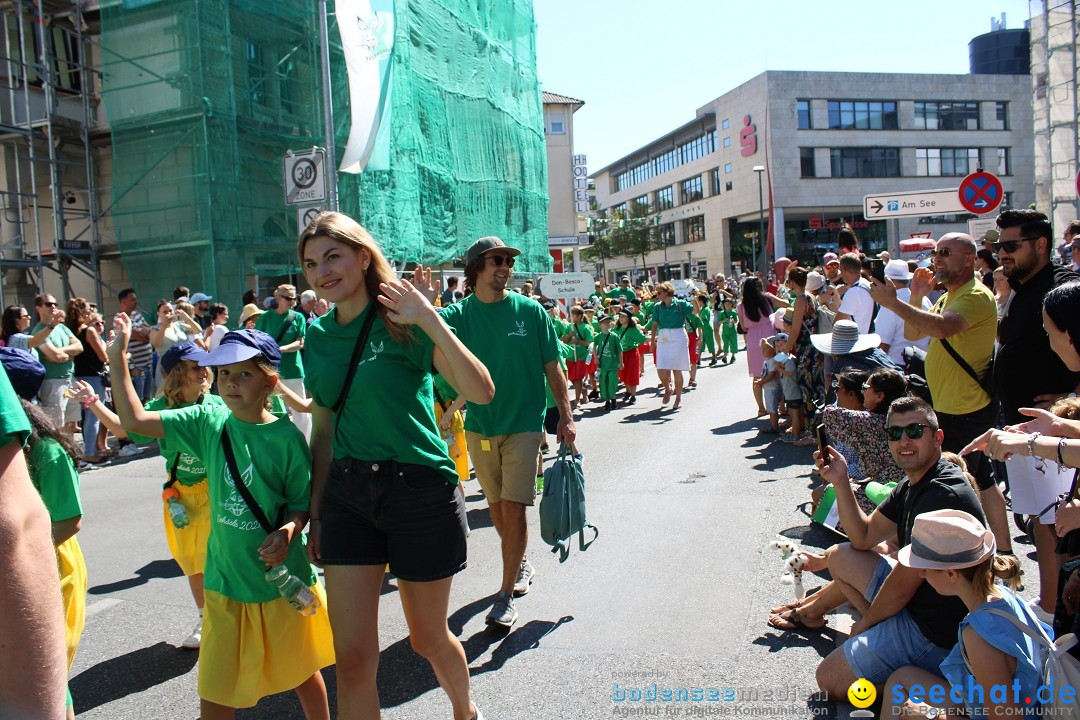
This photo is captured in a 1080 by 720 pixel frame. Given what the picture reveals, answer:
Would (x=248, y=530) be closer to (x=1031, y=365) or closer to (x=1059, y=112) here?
(x=1031, y=365)

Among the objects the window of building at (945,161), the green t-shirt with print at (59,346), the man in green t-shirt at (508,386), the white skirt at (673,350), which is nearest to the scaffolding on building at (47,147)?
the green t-shirt with print at (59,346)

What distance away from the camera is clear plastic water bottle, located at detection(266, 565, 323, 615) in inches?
112

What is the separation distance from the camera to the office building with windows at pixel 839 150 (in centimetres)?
5409

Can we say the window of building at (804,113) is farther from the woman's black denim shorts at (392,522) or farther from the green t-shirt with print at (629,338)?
the woman's black denim shorts at (392,522)

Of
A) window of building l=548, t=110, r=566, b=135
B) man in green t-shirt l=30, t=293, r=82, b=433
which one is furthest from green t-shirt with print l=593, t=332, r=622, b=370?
window of building l=548, t=110, r=566, b=135

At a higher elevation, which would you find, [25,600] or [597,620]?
[25,600]

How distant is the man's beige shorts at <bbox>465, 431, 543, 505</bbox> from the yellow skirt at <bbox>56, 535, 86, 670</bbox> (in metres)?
2.07

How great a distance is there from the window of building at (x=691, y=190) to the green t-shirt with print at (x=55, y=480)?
6448cm

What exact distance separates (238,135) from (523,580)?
1526 cm

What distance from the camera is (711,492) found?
7.05 meters

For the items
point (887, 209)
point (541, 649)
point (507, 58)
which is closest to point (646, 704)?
point (541, 649)

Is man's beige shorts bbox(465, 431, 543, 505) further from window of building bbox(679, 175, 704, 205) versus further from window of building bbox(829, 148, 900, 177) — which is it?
window of building bbox(679, 175, 704, 205)

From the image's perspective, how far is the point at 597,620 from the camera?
4320 millimetres

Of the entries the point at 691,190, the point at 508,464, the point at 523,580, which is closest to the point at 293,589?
the point at 508,464
